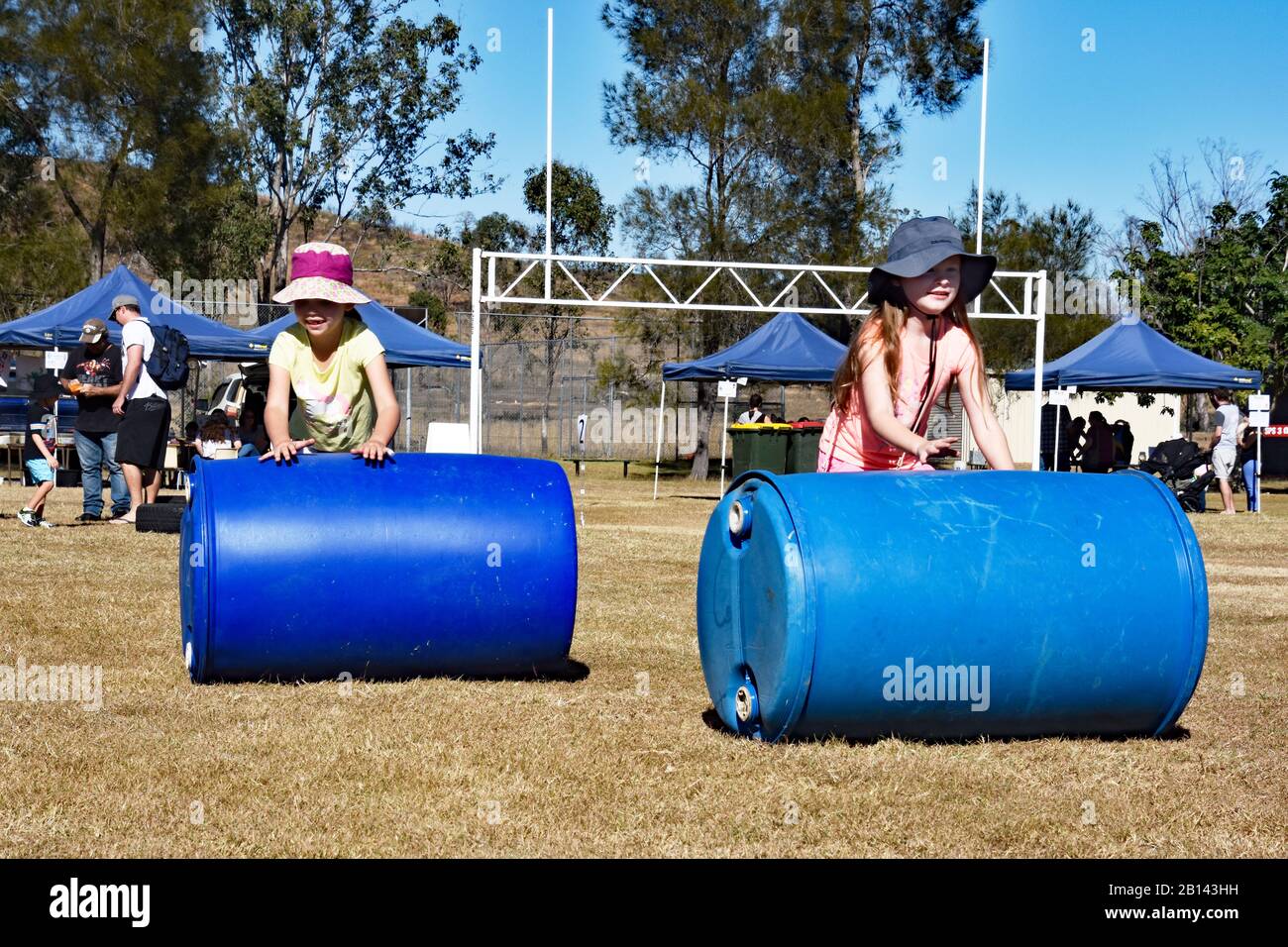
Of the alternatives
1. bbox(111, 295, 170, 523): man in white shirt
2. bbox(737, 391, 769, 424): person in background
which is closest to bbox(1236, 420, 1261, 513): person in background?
bbox(737, 391, 769, 424): person in background

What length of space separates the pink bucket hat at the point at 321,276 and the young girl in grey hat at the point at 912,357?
2029 millimetres

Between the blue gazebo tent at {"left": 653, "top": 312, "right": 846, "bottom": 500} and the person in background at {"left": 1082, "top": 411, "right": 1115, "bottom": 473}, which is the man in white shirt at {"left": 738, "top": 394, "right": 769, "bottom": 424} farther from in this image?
the person in background at {"left": 1082, "top": 411, "right": 1115, "bottom": 473}

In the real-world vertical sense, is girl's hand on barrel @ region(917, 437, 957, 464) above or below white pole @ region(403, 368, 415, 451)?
above

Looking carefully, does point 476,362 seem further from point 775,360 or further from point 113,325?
point 775,360

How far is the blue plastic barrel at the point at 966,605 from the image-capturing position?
4.36 meters

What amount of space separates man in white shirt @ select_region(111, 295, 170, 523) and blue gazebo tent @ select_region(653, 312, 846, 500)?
10827mm

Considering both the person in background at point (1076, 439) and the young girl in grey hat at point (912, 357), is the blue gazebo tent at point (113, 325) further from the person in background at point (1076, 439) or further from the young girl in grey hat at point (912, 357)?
the young girl in grey hat at point (912, 357)

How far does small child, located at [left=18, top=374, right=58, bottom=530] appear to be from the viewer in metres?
12.7

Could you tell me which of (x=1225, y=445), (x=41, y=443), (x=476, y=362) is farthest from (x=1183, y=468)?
(x=41, y=443)
